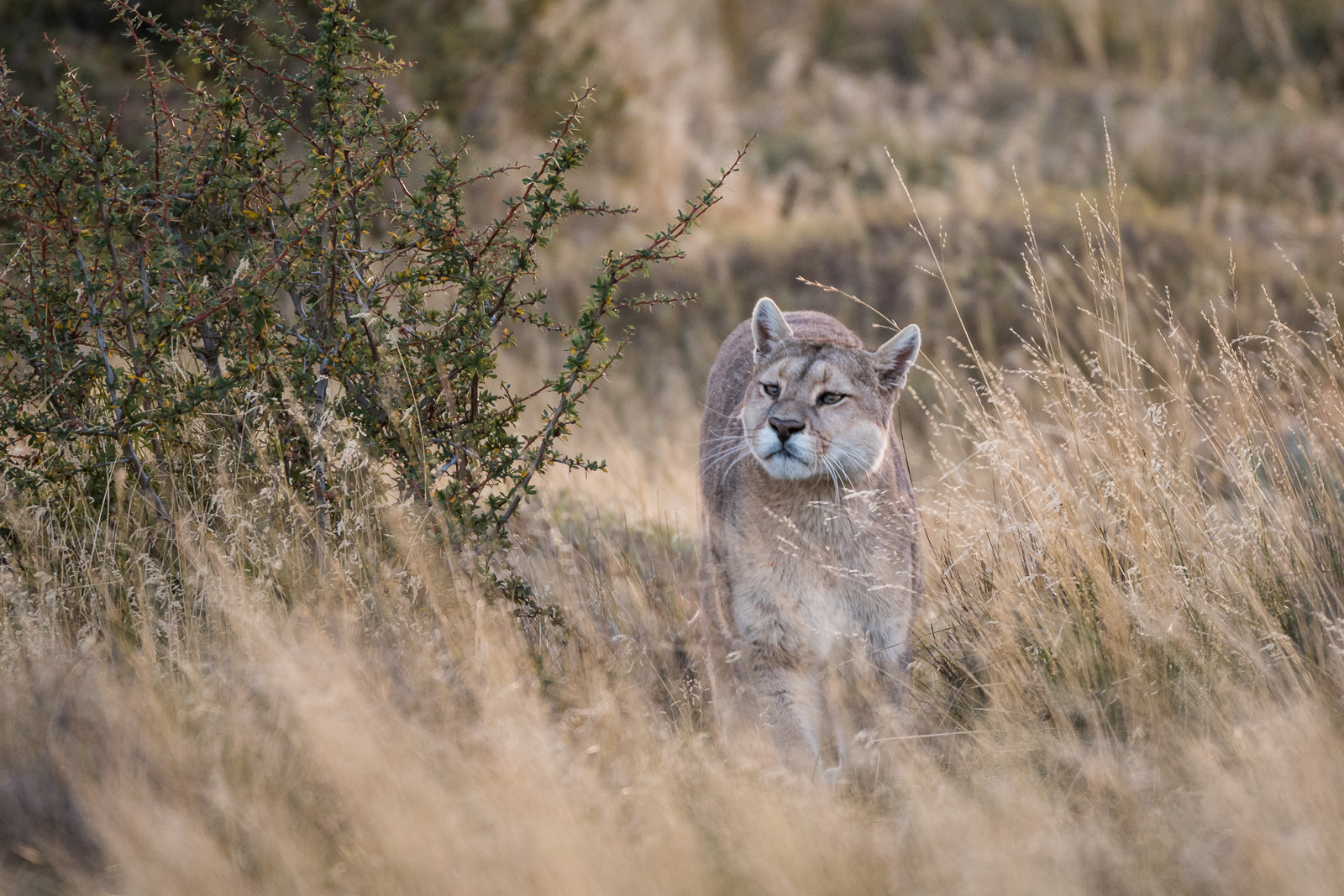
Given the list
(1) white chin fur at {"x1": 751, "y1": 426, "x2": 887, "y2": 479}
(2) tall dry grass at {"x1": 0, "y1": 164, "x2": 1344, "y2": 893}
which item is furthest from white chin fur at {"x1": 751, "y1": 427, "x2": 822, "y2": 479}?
(2) tall dry grass at {"x1": 0, "y1": 164, "x2": 1344, "y2": 893}

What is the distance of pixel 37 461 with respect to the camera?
4.23 meters

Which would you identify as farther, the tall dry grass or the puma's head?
the puma's head

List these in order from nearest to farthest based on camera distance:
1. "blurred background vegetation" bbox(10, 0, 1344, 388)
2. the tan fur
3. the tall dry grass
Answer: the tall dry grass, the tan fur, "blurred background vegetation" bbox(10, 0, 1344, 388)

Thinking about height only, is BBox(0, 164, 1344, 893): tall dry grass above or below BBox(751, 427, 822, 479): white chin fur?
below

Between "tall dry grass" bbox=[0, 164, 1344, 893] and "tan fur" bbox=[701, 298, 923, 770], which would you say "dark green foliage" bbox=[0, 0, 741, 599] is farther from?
"tan fur" bbox=[701, 298, 923, 770]

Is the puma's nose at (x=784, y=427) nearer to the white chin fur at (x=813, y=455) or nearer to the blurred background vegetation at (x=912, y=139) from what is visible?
the white chin fur at (x=813, y=455)

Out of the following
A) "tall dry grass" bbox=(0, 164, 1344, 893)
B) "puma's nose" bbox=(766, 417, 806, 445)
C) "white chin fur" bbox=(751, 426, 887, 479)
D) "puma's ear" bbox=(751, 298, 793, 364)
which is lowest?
"tall dry grass" bbox=(0, 164, 1344, 893)

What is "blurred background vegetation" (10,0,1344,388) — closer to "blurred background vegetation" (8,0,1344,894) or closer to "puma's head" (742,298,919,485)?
"puma's head" (742,298,919,485)

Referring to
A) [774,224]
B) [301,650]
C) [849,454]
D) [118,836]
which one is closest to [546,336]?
[774,224]

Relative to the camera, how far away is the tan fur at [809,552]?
13.3 feet

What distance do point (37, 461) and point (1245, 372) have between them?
4.23m

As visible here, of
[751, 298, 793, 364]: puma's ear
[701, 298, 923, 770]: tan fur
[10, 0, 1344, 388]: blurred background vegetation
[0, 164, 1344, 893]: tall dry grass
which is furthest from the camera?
[10, 0, 1344, 388]: blurred background vegetation

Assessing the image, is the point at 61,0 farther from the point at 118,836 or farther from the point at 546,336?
the point at 118,836

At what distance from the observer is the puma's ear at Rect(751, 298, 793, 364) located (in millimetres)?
4566
